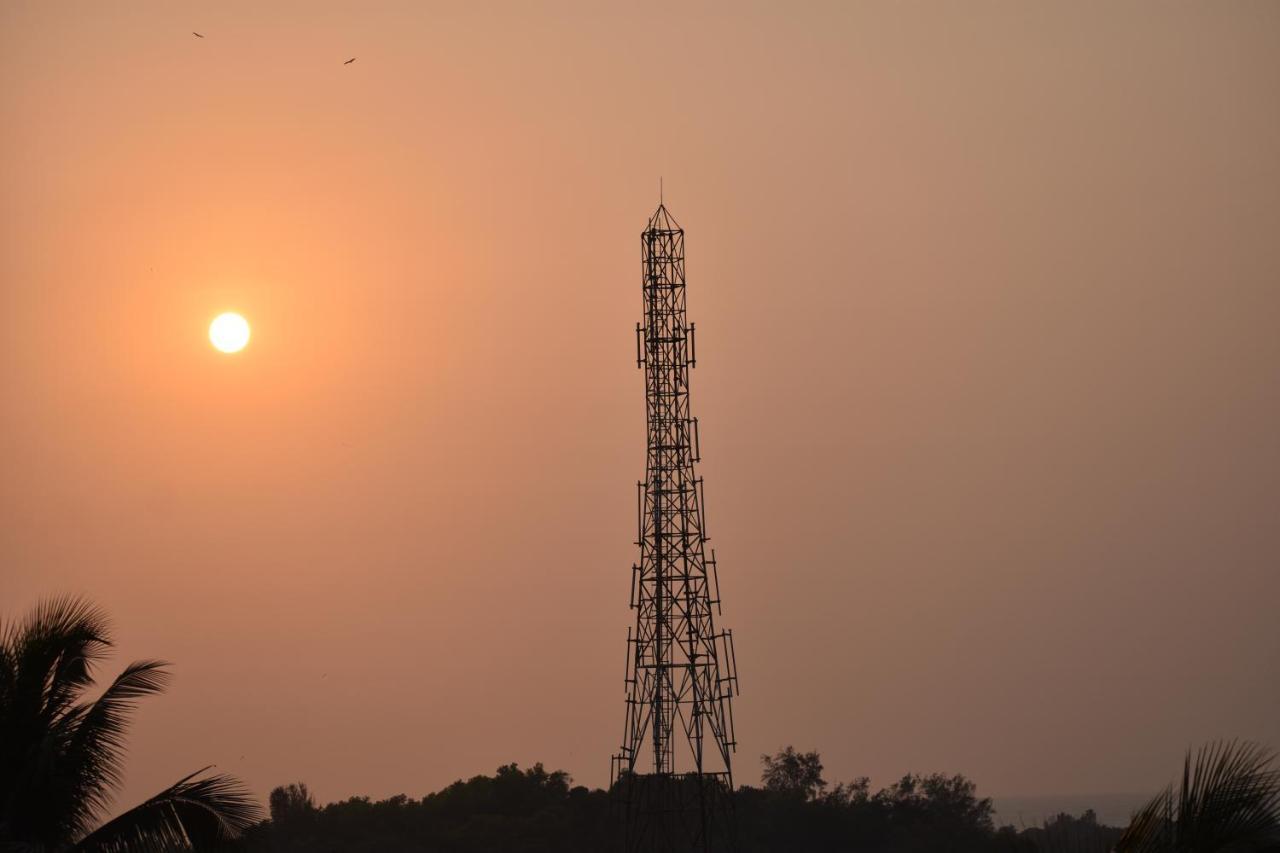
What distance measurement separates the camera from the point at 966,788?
304 ft

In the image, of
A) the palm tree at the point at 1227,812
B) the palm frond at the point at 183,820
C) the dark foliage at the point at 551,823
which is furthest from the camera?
the dark foliage at the point at 551,823

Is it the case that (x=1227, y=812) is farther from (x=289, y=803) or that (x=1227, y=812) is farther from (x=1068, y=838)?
(x=289, y=803)

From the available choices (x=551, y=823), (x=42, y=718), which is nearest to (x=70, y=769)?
(x=42, y=718)

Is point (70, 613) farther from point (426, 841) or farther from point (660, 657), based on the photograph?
point (426, 841)

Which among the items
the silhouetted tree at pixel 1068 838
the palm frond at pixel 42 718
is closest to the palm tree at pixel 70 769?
the palm frond at pixel 42 718

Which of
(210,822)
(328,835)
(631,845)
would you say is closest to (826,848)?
(328,835)

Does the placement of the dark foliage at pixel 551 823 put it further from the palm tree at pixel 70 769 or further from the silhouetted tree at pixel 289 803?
the palm tree at pixel 70 769

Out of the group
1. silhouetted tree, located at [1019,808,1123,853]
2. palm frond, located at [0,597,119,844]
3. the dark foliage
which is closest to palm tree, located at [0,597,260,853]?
palm frond, located at [0,597,119,844]

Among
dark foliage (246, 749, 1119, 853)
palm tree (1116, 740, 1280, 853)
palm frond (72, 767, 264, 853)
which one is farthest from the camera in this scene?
dark foliage (246, 749, 1119, 853)

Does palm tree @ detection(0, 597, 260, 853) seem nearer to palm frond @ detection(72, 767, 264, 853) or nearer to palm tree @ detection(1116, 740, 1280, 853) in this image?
palm frond @ detection(72, 767, 264, 853)

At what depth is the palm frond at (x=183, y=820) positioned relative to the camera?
73.6ft

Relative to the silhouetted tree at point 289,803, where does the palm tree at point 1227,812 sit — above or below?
below

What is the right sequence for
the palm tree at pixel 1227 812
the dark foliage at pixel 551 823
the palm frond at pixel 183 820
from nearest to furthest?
the palm tree at pixel 1227 812
the palm frond at pixel 183 820
the dark foliage at pixel 551 823

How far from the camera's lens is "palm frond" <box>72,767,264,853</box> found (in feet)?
73.6
